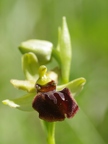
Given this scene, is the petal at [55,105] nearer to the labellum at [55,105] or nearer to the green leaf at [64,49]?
the labellum at [55,105]

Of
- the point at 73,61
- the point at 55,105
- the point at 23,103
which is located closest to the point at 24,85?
the point at 23,103

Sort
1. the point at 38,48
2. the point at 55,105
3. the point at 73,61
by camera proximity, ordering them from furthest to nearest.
→ 1. the point at 73,61
2. the point at 38,48
3. the point at 55,105

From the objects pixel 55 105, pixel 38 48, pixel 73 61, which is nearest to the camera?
pixel 55 105

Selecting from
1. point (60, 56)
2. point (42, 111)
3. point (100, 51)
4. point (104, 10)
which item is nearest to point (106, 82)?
point (100, 51)

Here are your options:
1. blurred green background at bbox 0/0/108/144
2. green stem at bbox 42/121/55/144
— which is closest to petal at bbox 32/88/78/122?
green stem at bbox 42/121/55/144

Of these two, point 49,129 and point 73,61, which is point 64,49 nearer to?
point 49,129

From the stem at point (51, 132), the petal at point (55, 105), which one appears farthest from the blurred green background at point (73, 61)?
the petal at point (55, 105)
